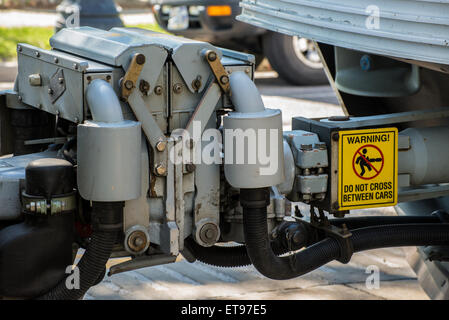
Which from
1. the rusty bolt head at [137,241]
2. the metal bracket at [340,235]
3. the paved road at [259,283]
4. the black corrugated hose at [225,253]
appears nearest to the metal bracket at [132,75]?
the rusty bolt head at [137,241]

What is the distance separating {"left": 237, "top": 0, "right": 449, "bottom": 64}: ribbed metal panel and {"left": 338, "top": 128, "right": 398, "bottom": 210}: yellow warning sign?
0.28m

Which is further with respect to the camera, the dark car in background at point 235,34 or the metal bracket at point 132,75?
the dark car in background at point 235,34

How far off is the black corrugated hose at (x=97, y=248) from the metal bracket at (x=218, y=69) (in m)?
0.45

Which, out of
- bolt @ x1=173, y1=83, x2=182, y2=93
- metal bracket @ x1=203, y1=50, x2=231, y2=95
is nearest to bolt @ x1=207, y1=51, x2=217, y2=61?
metal bracket @ x1=203, y1=50, x2=231, y2=95

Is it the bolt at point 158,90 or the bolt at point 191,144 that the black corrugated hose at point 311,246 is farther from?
the bolt at point 158,90

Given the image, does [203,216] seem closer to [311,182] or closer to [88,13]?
[311,182]

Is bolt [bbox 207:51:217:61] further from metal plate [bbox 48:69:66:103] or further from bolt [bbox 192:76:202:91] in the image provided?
metal plate [bbox 48:69:66:103]

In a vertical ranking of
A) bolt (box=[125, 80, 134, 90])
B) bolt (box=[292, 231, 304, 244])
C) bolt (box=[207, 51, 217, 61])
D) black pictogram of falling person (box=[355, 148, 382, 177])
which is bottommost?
bolt (box=[292, 231, 304, 244])

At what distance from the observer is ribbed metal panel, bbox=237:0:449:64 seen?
8.01ft

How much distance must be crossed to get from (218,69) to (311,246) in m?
0.70

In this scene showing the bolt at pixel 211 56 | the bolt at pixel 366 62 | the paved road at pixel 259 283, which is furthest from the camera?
the paved road at pixel 259 283

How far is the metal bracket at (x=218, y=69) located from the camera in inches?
93.2
